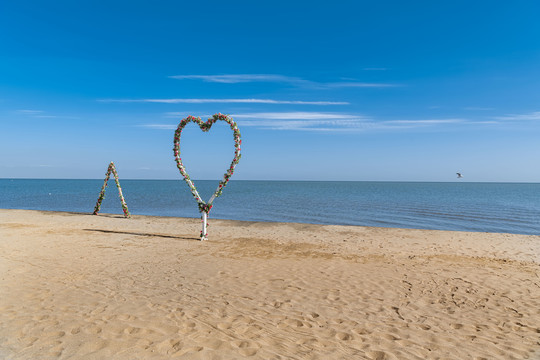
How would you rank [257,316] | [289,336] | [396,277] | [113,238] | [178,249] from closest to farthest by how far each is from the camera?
[289,336], [257,316], [396,277], [178,249], [113,238]

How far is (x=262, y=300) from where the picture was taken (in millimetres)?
7449

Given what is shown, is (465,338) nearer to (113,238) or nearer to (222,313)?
(222,313)

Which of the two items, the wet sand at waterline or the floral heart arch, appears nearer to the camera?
the wet sand at waterline

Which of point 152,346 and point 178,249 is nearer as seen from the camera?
point 152,346

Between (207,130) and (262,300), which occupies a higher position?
(207,130)

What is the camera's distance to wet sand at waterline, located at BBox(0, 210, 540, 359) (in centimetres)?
536

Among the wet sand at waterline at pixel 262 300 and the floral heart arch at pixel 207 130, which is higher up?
the floral heart arch at pixel 207 130

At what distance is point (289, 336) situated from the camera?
573 centimetres

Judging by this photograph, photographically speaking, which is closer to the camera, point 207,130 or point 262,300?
point 262,300

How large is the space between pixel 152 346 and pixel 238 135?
9563 millimetres

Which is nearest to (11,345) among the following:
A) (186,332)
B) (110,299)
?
(110,299)

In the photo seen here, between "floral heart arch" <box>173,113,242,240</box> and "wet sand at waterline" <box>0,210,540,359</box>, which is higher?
"floral heart arch" <box>173,113,242,240</box>

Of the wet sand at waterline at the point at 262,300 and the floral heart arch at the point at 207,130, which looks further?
the floral heart arch at the point at 207,130

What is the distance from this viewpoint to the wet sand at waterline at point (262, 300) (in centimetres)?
536
